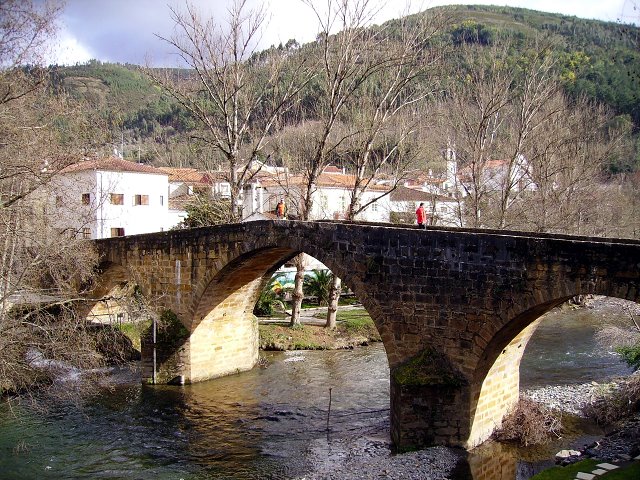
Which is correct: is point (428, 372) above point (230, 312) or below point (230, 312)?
below

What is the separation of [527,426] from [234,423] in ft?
23.9

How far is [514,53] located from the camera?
232 feet

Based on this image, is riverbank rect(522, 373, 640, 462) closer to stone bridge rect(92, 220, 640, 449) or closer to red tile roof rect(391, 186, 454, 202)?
stone bridge rect(92, 220, 640, 449)

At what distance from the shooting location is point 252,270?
19.5 meters

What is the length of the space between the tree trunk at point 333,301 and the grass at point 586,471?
13574 mm

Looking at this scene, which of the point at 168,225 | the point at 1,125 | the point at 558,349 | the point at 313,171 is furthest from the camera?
the point at 168,225

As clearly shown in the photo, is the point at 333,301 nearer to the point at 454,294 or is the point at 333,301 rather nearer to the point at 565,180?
the point at 454,294

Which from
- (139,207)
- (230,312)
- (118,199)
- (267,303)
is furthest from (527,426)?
(139,207)

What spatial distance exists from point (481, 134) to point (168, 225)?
76.8 ft

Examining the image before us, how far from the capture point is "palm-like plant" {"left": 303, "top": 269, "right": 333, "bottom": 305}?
3023cm

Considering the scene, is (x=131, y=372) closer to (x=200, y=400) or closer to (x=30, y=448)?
(x=200, y=400)

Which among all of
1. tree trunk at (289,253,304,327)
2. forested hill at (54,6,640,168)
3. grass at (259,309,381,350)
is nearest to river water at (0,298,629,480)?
grass at (259,309,381,350)

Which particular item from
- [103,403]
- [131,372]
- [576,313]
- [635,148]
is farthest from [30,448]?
[635,148]

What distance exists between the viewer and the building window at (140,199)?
38406 mm
